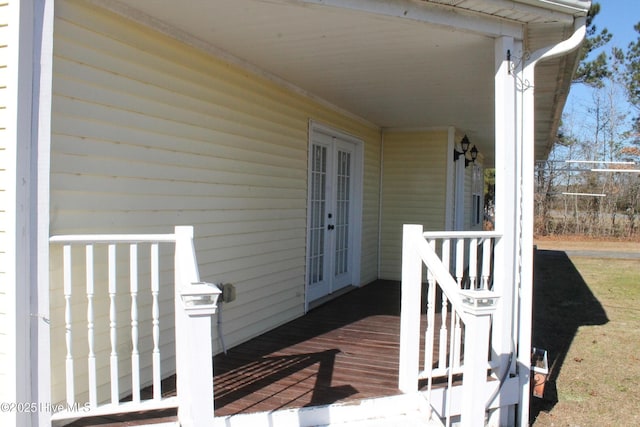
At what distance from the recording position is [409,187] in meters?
7.66

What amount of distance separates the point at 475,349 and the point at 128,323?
2047 millimetres

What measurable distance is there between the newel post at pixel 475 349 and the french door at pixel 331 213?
3.24 m

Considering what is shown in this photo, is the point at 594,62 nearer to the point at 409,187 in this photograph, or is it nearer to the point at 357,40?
the point at 409,187

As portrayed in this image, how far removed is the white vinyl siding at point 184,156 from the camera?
2.75 m

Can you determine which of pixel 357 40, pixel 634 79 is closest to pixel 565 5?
pixel 357 40

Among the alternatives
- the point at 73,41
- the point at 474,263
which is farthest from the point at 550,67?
the point at 73,41

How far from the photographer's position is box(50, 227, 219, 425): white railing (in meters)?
2.09

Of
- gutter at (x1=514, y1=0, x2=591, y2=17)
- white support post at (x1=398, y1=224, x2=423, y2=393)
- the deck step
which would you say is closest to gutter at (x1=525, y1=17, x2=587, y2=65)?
gutter at (x1=514, y1=0, x2=591, y2=17)

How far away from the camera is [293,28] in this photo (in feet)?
10.6

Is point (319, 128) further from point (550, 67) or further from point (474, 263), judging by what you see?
point (474, 263)

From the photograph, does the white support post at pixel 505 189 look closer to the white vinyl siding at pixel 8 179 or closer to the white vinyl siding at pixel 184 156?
the white vinyl siding at pixel 184 156

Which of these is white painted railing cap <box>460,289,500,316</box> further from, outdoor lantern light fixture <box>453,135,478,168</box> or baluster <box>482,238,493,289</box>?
outdoor lantern light fixture <box>453,135,478,168</box>

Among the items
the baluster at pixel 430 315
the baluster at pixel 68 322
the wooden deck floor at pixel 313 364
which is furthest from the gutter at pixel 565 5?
the baluster at pixel 68 322

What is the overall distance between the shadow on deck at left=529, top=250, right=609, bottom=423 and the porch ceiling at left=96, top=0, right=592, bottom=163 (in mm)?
2545
